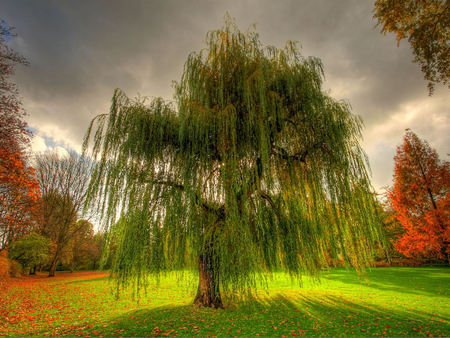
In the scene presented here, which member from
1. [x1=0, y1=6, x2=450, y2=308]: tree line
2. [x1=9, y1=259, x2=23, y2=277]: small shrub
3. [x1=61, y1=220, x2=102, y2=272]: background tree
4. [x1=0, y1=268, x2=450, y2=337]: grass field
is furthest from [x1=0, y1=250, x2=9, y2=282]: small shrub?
[x1=0, y1=6, x2=450, y2=308]: tree line

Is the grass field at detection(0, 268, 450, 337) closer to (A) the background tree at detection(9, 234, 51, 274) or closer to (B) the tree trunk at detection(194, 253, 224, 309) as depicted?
(B) the tree trunk at detection(194, 253, 224, 309)

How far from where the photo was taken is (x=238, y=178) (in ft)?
14.5

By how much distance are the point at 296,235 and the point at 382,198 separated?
20251 millimetres

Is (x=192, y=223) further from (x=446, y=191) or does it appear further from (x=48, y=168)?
(x=48, y=168)

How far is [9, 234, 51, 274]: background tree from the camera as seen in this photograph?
14945 mm

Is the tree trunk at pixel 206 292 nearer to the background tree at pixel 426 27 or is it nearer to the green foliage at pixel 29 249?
the background tree at pixel 426 27

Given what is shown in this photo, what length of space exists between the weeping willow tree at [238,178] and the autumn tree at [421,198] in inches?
470

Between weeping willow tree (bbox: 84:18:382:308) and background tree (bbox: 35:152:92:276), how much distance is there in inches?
633

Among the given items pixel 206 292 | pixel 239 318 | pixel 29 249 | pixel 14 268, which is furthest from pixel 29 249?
pixel 239 318

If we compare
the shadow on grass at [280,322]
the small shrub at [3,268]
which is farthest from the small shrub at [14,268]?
the shadow on grass at [280,322]

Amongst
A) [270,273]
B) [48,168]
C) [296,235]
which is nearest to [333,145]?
[296,235]

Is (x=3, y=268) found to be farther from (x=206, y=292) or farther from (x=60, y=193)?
(x=206, y=292)

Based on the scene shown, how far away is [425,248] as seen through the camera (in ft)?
41.3

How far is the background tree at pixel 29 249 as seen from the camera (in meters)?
14.9
